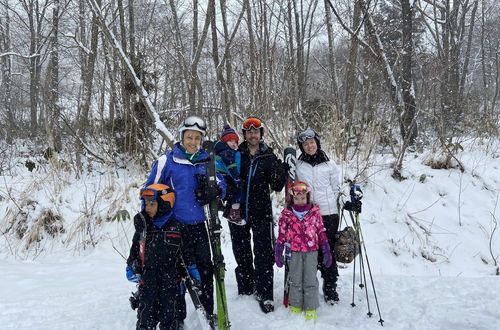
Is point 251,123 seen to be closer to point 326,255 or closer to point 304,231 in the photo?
point 304,231

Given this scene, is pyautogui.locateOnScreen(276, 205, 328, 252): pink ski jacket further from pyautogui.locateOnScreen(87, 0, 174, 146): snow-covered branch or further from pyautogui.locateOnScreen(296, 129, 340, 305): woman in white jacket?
pyautogui.locateOnScreen(87, 0, 174, 146): snow-covered branch

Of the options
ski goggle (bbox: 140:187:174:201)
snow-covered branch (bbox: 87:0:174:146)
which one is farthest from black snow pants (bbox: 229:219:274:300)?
snow-covered branch (bbox: 87:0:174:146)

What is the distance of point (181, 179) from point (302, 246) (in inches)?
55.1

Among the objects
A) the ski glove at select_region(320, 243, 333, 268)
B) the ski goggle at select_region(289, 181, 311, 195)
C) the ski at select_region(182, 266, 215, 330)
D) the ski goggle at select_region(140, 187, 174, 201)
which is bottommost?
the ski at select_region(182, 266, 215, 330)

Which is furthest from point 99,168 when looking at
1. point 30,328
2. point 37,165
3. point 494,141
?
point 494,141

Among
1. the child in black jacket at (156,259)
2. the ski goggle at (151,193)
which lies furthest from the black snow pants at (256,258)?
the ski goggle at (151,193)

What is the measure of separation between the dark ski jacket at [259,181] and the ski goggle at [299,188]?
136 millimetres

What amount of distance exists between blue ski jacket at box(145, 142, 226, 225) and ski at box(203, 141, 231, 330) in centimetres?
9

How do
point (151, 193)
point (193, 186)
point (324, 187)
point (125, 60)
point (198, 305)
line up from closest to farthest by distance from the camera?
point (151, 193) → point (198, 305) → point (193, 186) → point (324, 187) → point (125, 60)

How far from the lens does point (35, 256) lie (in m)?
5.66

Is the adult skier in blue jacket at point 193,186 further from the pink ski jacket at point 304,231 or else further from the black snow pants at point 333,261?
the black snow pants at point 333,261

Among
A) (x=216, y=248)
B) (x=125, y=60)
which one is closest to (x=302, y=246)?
(x=216, y=248)

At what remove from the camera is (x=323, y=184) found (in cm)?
377

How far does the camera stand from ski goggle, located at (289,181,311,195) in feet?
11.7
